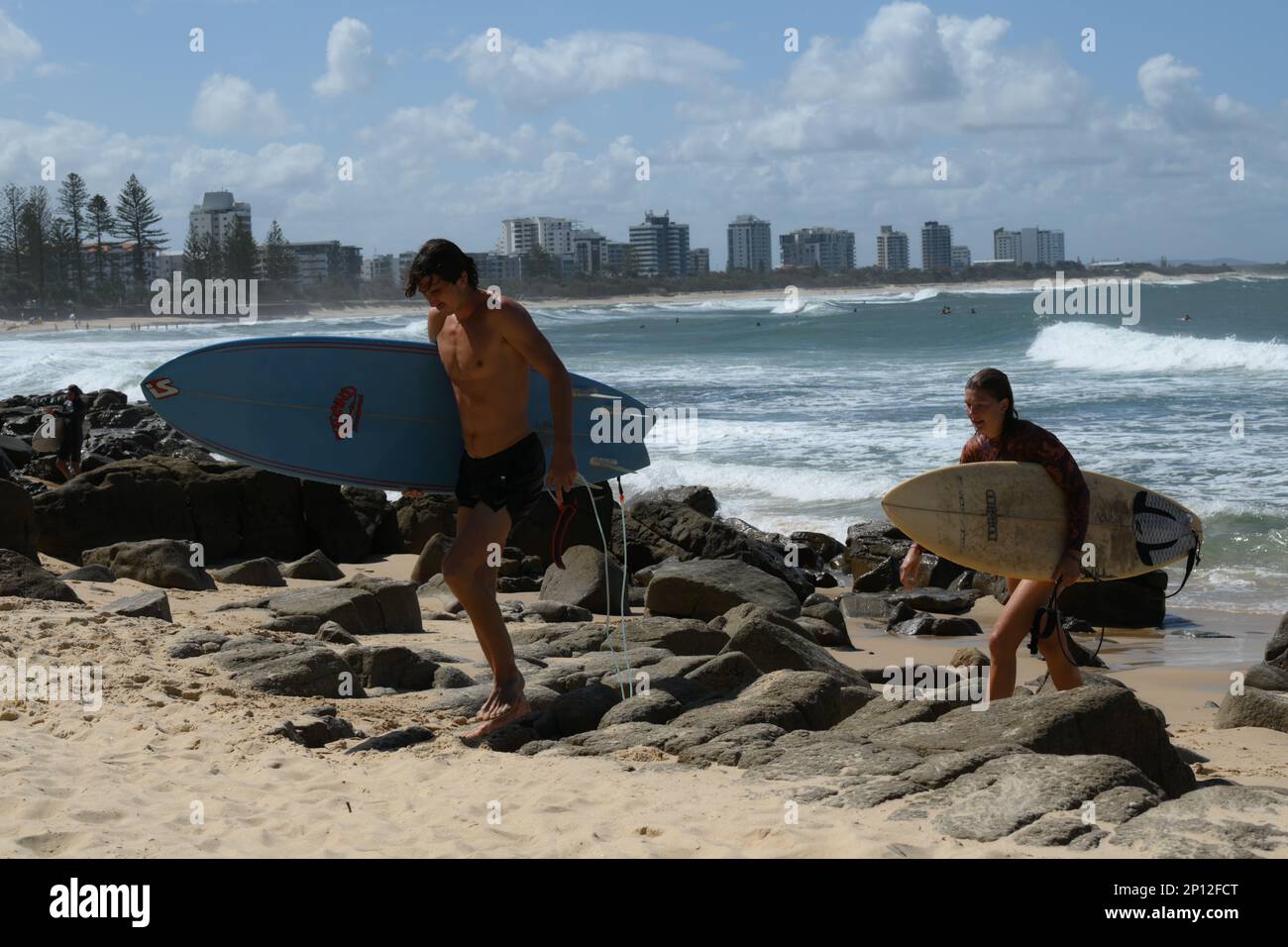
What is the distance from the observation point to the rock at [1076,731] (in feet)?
13.5

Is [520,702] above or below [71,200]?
below

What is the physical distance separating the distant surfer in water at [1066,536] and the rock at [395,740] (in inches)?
79.4

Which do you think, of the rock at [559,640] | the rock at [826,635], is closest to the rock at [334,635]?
the rock at [559,640]

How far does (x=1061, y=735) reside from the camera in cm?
412

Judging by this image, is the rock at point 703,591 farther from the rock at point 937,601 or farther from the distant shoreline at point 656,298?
the distant shoreline at point 656,298

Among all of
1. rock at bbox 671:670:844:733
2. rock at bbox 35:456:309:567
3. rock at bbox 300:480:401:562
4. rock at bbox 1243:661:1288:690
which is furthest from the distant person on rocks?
rock at bbox 1243:661:1288:690

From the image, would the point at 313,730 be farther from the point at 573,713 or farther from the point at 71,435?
the point at 71,435

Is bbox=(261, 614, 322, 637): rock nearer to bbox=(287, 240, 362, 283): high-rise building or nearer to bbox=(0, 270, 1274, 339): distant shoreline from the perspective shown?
bbox=(0, 270, 1274, 339): distant shoreline

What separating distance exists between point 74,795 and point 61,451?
42.4 feet

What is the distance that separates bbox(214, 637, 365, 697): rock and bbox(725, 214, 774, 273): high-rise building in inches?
5291

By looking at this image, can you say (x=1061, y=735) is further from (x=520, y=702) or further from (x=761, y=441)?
(x=761, y=441)

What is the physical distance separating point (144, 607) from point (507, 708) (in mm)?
2771

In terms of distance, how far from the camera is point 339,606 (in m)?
7.36
